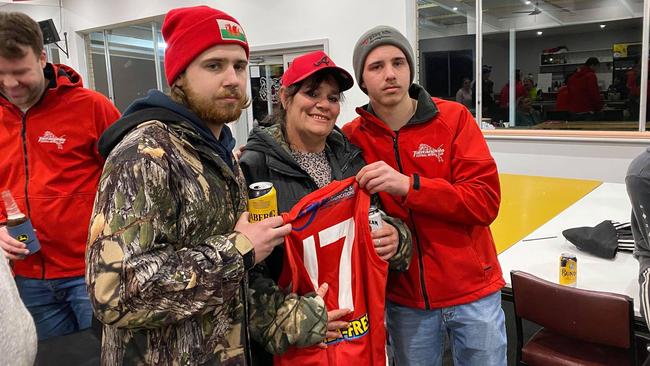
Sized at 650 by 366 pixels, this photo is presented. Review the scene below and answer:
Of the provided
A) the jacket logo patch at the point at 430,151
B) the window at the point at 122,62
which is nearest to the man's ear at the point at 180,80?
the jacket logo patch at the point at 430,151

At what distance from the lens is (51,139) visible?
6.24ft

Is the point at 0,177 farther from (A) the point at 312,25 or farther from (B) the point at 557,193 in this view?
(A) the point at 312,25

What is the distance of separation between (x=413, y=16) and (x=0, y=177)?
5.07 m

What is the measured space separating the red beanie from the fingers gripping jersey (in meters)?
0.47

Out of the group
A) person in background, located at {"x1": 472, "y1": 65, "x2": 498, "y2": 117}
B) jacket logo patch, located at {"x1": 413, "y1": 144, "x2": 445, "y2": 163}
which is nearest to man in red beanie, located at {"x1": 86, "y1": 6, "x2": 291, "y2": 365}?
jacket logo patch, located at {"x1": 413, "y1": 144, "x2": 445, "y2": 163}

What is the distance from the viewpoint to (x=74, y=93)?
1.96 m

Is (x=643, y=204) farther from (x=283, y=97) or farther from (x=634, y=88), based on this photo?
(x=634, y=88)

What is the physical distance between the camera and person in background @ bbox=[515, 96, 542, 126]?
20.4 ft

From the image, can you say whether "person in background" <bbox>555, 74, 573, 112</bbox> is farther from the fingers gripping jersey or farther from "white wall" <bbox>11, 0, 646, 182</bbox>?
the fingers gripping jersey

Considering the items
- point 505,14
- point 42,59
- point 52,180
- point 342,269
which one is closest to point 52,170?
point 52,180

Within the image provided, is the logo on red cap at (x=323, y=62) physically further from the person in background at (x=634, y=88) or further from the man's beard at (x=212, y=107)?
the person in background at (x=634, y=88)

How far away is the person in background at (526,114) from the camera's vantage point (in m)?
6.21

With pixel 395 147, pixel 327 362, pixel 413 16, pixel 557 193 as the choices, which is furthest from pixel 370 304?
pixel 413 16

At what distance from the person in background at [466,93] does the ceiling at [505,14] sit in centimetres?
65
